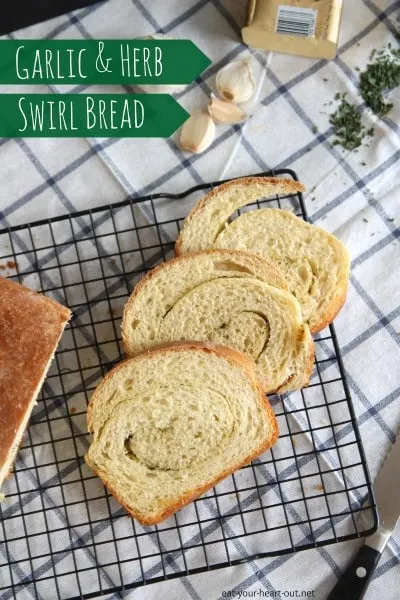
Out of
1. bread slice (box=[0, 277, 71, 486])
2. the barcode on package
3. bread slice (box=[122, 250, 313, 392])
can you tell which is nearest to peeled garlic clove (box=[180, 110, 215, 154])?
the barcode on package

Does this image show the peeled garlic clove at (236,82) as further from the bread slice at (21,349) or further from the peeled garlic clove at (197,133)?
the bread slice at (21,349)

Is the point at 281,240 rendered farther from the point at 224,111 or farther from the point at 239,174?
the point at 224,111

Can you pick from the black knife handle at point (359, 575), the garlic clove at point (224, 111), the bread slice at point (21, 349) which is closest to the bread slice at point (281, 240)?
the garlic clove at point (224, 111)

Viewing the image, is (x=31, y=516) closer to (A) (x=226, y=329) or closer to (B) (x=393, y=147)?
(A) (x=226, y=329)

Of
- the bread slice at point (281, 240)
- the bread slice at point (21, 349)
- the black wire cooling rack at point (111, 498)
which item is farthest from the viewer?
the black wire cooling rack at point (111, 498)

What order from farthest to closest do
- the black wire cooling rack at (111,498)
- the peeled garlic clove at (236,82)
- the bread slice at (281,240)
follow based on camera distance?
the peeled garlic clove at (236,82) → the black wire cooling rack at (111,498) → the bread slice at (281,240)

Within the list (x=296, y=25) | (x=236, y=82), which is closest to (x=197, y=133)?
(x=236, y=82)
